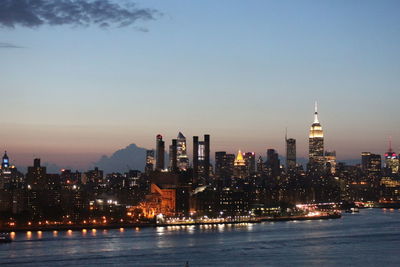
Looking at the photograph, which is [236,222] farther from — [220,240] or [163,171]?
[220,240]

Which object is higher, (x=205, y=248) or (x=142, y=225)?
(x=142, y=225)

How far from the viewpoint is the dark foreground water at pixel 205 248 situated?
3422cm

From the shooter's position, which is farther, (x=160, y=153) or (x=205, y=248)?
(x=160, y=153)

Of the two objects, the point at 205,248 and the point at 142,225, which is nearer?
the point at 205,248

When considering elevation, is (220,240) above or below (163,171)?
below

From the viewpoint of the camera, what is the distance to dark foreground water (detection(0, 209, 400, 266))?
34.2 meters

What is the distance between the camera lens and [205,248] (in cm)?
4019

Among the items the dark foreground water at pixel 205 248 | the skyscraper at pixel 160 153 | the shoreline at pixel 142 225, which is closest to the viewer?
the dark foreground water at pixel 205 248

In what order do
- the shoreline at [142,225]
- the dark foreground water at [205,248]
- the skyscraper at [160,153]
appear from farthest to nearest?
the skyscraper at [160,153] → the shoreline at [142,225] → the dark foreground water at [205,248]

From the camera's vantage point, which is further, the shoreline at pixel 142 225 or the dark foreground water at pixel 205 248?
the shoreline at pixel 142 225

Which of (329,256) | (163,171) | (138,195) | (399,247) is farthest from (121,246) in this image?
(138,195)

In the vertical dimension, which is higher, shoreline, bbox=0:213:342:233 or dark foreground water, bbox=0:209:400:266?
shoreline, bbox=0:213:342:233

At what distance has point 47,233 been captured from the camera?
5116cm

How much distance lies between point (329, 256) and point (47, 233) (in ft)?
72.5
